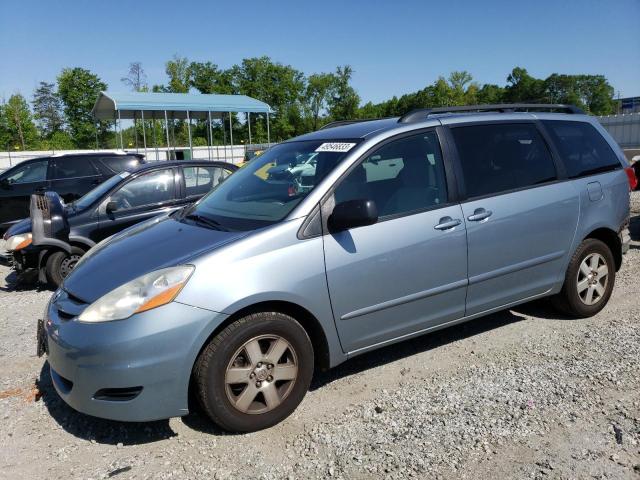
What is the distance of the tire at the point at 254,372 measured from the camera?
9.50 ft

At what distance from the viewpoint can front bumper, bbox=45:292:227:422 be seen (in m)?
2.75

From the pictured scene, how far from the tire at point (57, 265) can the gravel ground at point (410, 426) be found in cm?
239

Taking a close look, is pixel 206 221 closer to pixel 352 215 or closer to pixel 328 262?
pixel 328 262

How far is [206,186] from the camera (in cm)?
773

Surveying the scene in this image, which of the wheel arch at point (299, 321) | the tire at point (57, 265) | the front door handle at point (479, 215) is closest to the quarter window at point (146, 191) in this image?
the tire at point (57, 265)

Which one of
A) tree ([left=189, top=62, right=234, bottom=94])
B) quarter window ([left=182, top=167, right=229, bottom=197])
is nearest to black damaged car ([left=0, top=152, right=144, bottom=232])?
quarter window ([left=182, top=167, right=229, bottom=197])

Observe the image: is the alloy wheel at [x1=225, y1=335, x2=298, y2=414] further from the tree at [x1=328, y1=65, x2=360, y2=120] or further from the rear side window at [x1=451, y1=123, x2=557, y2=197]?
the tree at [x1=328, y1=65, x2=360, y2=120]

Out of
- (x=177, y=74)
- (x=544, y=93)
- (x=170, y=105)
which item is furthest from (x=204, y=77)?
(x=544, y=93)

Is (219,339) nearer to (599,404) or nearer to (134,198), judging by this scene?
(599,404)

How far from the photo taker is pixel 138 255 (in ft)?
10.7

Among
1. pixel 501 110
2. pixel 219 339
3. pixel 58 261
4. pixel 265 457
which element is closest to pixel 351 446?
pixel 265 457

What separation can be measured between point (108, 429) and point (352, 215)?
1986mm

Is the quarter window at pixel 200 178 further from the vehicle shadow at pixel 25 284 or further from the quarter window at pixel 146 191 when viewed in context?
the vehicle shadow at pixel 25 284

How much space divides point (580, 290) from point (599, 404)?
5.14ft
